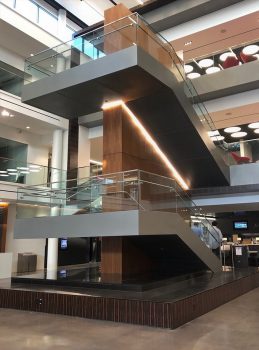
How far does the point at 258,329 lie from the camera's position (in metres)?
5.86

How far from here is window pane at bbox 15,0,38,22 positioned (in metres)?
16.3

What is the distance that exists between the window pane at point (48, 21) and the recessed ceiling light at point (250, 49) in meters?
9.17

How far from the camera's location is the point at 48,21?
57.7ft

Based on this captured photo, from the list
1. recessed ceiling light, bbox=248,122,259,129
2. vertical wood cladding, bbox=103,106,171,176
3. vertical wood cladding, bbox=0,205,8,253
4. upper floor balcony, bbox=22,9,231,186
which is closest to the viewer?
upper floor balcony, bbox=22,9,231,186

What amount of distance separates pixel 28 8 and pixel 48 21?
4.02ft

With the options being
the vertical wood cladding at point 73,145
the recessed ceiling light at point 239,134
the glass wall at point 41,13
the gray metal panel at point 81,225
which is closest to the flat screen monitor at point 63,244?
the vertical wood cladding at point 73,145

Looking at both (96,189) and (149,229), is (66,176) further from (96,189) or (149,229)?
(149,229)

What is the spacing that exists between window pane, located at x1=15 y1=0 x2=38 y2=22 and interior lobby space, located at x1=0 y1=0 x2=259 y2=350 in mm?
103

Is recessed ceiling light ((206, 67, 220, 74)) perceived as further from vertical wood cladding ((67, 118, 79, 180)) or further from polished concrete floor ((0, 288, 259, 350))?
polished concrete floor ((0, 288, 259, 350))

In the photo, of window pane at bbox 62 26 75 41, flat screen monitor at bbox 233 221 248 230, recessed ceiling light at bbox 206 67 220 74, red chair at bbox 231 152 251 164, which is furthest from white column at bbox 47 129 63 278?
flat screen monitor at bbox 233 221 248 230

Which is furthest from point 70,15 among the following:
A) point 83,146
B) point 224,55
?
point 224,55

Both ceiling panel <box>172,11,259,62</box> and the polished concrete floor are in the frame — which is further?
ceiling panel <box>172,11,259,62</box>

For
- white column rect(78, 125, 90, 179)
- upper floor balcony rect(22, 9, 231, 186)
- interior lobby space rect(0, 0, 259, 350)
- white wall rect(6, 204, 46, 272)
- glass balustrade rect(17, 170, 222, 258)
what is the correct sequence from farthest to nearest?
white column rect(78, 125, 90, 179), white wall rect(6, 204, 46, 272), upper floor balcony rect(22, 9, 231, 186), glass balustrade rect(17, 170, 222, 258), interior lobby space rect(0, 0, 259, 350)

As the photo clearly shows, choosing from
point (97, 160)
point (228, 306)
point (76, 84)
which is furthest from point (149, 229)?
point (97, 160)
